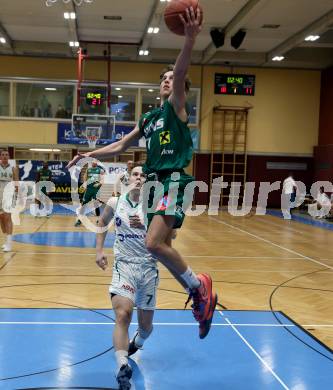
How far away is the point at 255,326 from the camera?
5000 mm

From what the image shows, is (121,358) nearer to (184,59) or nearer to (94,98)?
(184,59)

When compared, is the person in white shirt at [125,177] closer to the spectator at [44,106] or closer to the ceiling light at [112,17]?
the ceiling light at [112,17]

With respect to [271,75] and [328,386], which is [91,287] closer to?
[328,386]

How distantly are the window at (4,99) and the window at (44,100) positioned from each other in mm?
430

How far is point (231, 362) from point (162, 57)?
18864 millimetres

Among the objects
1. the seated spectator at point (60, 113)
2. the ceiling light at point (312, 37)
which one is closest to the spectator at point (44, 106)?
Result: the seated spectator at point (60, 113)

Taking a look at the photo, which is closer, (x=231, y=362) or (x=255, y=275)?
(x=231, y=362)

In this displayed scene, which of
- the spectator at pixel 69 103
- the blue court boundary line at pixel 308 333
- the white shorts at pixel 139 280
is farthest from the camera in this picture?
the spectator at pixel 69 103

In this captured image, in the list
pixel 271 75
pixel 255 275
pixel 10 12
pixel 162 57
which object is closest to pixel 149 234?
pixel 255 275

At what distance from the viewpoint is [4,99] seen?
21672 millimetres

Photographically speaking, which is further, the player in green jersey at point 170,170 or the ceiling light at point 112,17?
the ceiling light at point 112,17

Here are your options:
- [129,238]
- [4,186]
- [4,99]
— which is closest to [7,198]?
[4,186]

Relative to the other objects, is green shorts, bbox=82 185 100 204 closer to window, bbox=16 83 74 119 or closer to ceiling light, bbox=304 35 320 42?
window, bbox=16 83 74 119

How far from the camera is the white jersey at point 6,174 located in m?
8.91
